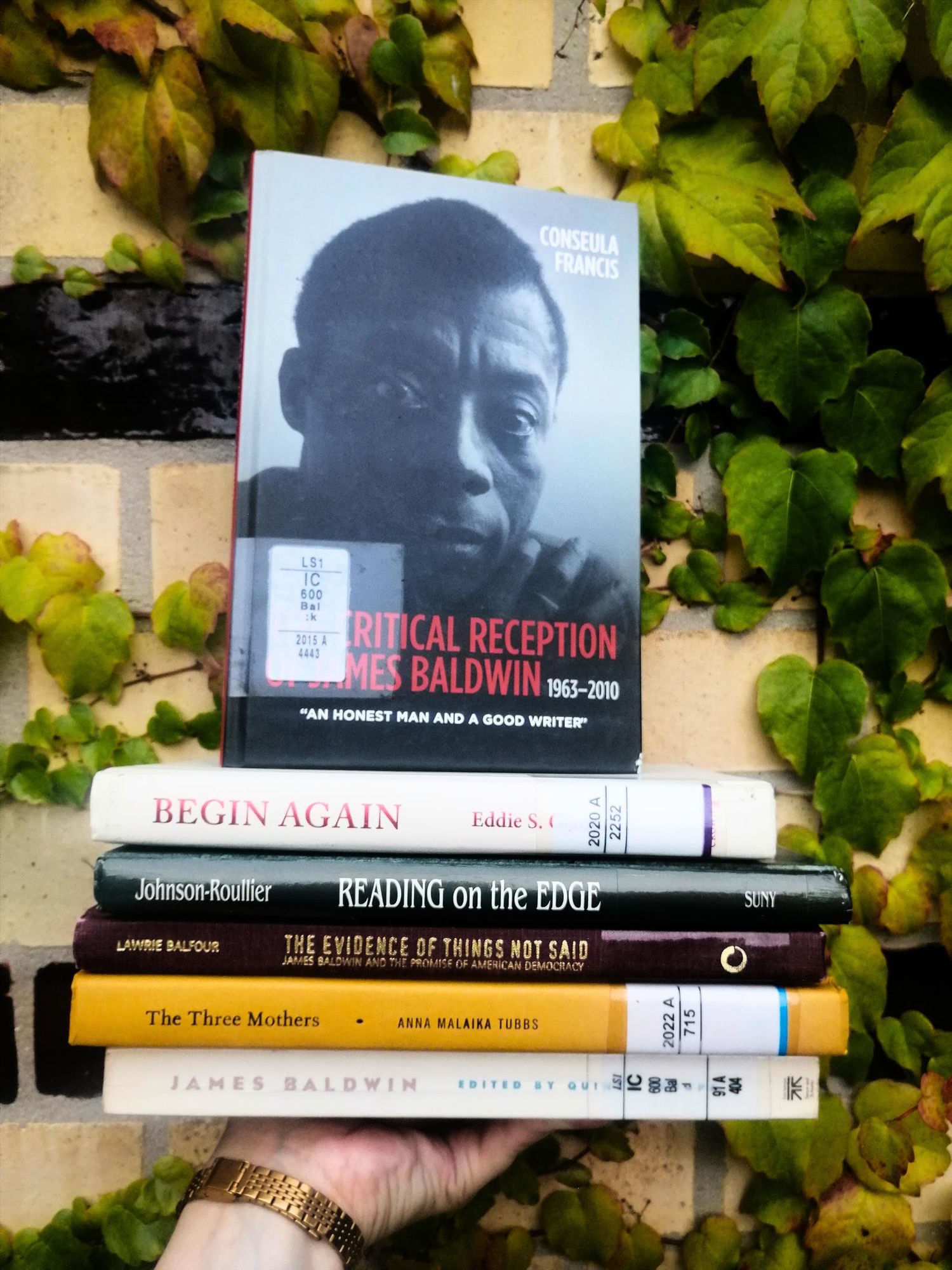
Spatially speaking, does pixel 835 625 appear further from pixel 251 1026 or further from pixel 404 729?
pixel 251 1026

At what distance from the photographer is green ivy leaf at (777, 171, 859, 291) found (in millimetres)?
565

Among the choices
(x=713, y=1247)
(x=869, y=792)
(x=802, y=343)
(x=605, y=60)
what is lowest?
(x=713, y=1247)

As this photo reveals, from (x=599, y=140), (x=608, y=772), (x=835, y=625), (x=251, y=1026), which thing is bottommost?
(x=251, y=1026)

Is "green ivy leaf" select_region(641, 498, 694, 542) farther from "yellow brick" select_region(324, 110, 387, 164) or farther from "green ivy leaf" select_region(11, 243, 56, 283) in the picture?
"green ivy leaf" select_region(11, 243, 56, 283)

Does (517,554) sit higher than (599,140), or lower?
lower

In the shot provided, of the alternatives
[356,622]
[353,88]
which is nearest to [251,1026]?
[356,622]

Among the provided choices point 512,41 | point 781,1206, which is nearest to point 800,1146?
point 781,1206

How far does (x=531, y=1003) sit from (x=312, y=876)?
13 cm

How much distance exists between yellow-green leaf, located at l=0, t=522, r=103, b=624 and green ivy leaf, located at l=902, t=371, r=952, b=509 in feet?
1.96

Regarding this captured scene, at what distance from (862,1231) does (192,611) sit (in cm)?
68

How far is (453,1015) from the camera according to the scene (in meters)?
0.42

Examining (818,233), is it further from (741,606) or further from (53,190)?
(53,190)

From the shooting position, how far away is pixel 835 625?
0.59 m

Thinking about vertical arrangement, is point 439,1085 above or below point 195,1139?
Result: above
